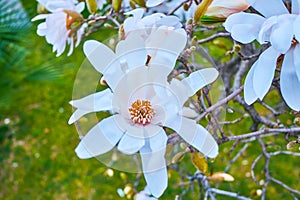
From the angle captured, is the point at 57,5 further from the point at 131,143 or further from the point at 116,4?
the point at 131,143

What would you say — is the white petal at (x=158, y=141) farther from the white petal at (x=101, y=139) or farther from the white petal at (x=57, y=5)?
the white petal at (x=57, y=5)

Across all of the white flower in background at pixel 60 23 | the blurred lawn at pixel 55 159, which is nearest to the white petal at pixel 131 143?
the white flower in background at pixel 60 23

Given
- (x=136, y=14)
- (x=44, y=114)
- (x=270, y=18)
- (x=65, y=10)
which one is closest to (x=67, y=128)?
(x=44, y=114)

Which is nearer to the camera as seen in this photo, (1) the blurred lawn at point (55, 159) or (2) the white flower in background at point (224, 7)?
(2) the white flower in background at point (224, 7)

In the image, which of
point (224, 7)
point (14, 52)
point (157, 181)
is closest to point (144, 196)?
point (157, 181)

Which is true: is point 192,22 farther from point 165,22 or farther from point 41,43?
point 41,43

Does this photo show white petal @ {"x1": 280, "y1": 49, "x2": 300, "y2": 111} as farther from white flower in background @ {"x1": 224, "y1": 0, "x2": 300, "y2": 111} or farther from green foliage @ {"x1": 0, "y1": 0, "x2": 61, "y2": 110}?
green foliage @ {"x1": 0, "y1": 0, "x2": 61, "y2": 110}
